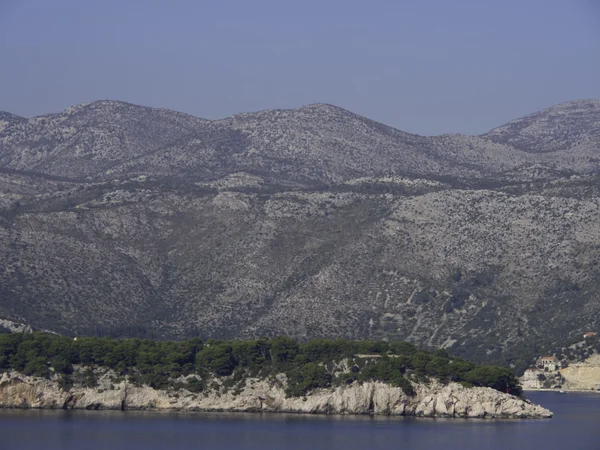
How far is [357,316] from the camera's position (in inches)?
6270

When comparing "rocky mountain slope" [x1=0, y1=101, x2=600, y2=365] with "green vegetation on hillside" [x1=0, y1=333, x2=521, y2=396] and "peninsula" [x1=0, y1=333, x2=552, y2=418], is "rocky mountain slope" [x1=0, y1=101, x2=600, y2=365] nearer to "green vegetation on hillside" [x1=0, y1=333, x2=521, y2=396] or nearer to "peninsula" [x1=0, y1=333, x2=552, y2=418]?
"green vegetation on hillside" [x1=0, y1=333, x2=521, y2=396]

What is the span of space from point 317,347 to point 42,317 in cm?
5049

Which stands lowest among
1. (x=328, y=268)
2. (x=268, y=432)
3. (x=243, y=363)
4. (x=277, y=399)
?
(x=268, y=432)

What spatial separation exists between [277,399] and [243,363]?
13.0 ft

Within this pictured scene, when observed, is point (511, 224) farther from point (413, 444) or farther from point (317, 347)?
point (413, 444)

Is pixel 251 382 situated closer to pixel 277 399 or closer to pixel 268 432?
pixel 277 399

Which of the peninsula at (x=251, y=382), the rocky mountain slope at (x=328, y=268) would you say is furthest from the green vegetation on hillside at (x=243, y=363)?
the rocky mountain slope at (x=328, y=268)

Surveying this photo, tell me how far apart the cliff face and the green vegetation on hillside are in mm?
607

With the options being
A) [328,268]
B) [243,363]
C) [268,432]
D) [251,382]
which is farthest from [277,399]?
[328,268]

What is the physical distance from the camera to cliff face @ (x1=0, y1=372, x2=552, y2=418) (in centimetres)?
10144

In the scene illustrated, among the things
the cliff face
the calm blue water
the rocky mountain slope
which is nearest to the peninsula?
the cliff face

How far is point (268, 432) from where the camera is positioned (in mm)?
92375

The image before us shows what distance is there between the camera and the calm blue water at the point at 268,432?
87250 millimetres

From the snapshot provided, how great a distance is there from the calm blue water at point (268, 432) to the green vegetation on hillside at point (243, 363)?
2.95 metres
